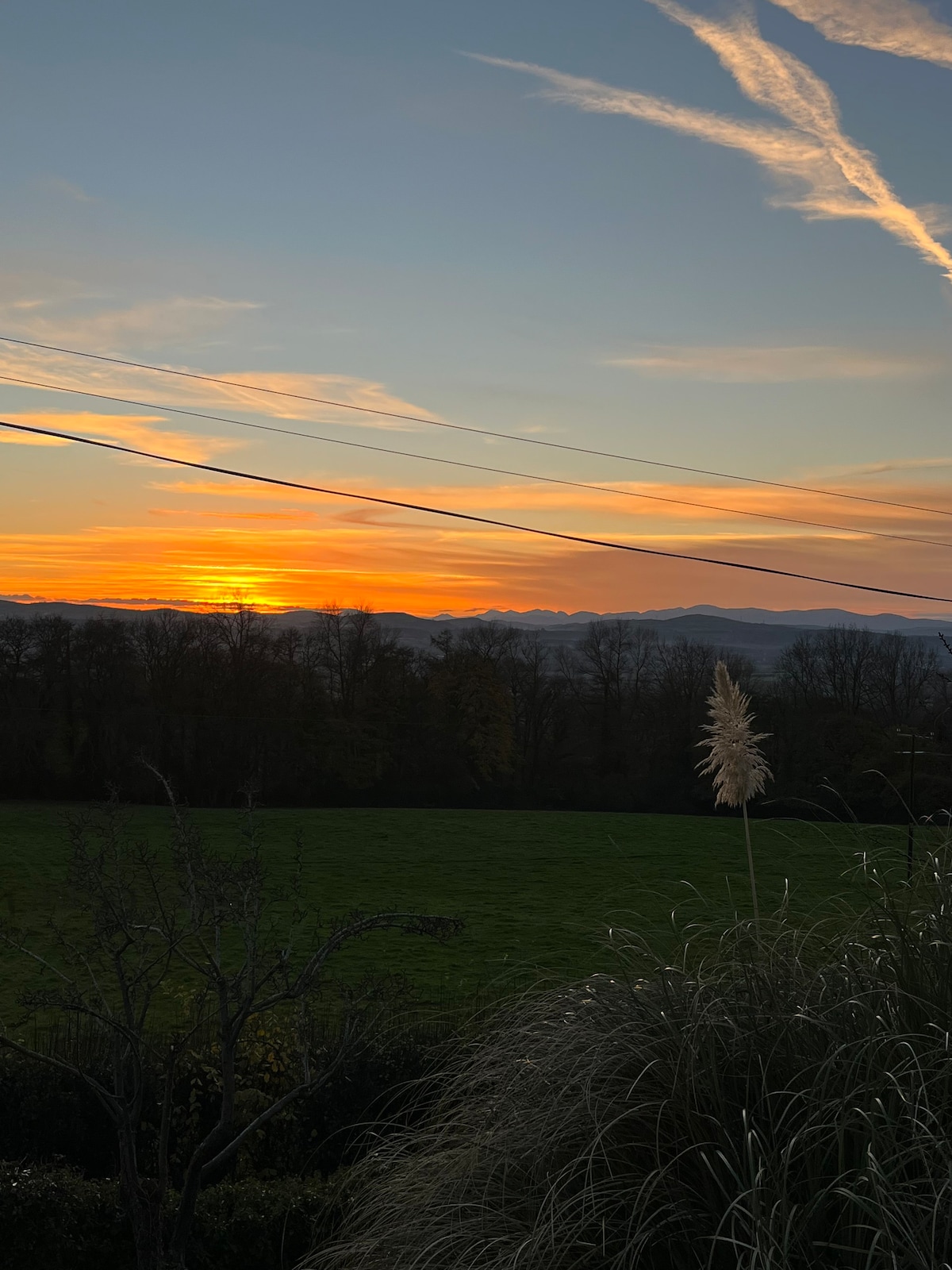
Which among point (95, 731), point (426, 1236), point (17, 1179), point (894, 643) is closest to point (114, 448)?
point (17, 1179)

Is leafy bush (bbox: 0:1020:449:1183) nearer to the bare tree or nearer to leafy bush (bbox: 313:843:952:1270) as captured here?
the bare tree

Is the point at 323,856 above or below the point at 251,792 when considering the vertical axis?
below

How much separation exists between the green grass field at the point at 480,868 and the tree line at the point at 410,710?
1.56 m

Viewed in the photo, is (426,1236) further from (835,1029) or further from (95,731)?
(95,731)

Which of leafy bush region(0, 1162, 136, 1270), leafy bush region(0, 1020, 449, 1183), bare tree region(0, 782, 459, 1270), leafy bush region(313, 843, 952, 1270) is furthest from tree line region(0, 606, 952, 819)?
leafy bush region(313, 843, 952, 1270)

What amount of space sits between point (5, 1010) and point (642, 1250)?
1394 centimetres

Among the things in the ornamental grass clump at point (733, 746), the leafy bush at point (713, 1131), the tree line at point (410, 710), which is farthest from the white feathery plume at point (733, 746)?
the tree line at point (410, 710)

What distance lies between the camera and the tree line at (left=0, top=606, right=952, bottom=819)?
122 feet

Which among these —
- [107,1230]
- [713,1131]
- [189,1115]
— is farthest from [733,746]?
[189,1115]

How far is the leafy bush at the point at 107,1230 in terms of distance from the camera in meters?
6.69

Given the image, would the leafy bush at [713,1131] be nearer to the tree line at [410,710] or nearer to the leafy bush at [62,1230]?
the leafy bush at [62,1230]

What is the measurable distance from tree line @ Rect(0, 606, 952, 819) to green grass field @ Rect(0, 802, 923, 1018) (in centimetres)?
156

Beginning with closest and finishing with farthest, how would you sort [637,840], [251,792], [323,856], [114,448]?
[251,792], [114,448], [323,856], [637,840]

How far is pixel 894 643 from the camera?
1737 inches
